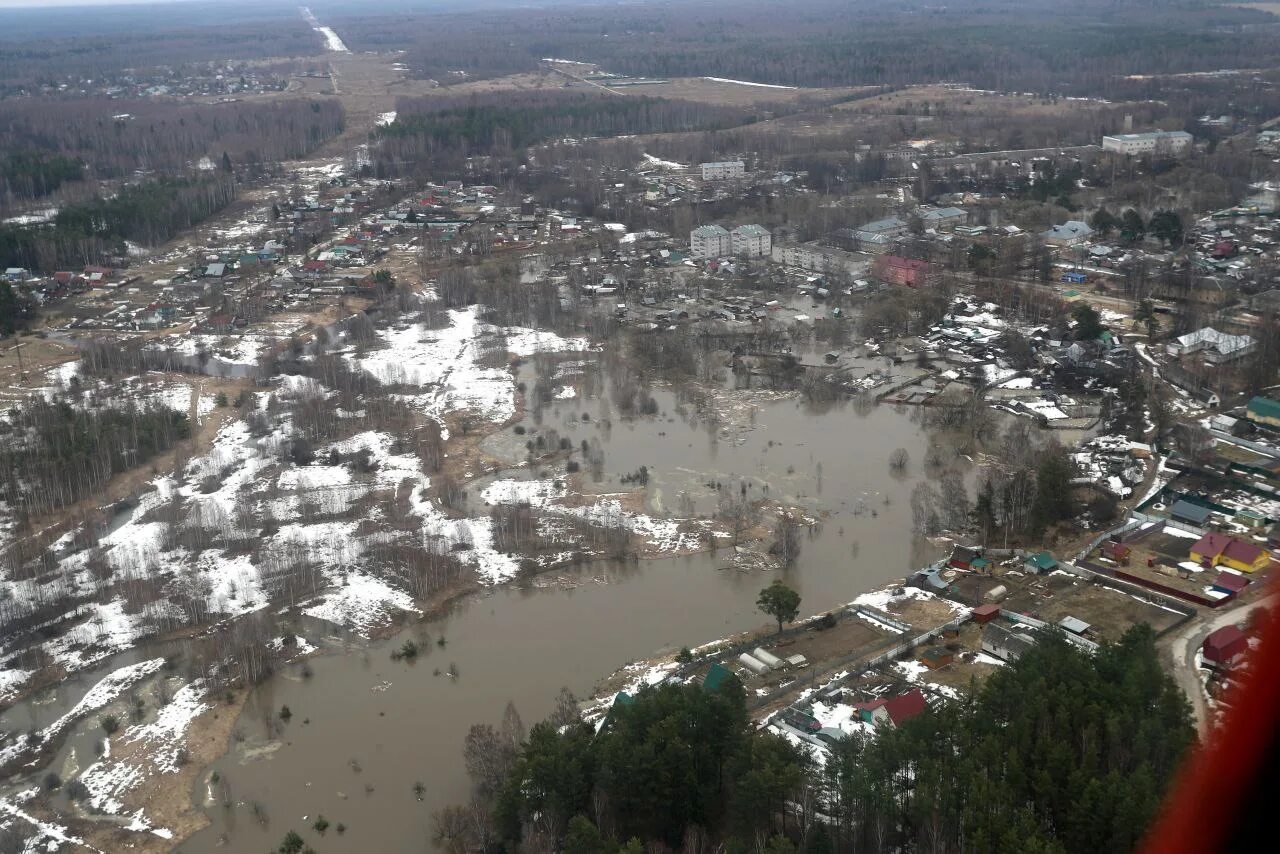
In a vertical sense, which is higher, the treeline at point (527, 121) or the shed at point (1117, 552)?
the treeline at point (527, 121)

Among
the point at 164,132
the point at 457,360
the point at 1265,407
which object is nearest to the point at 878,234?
the point at 457,360

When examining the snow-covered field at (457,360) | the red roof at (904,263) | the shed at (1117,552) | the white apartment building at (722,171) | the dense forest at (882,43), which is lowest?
the snow-covered field at (457,360)

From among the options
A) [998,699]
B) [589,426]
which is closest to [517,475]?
[589,426]

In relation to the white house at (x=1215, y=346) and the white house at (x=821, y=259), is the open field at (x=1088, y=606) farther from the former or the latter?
the white house at (x=821, y=259)

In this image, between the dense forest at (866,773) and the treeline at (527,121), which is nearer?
the dense forest at (866,773)

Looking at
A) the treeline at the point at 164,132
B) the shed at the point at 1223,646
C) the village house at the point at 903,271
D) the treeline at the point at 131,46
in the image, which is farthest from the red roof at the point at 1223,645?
the treeline at the point at 131,46

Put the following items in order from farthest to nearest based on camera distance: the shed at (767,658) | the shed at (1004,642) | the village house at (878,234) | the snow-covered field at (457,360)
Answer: the village house at (878,234) → the snow-covered field at (457,360) → the shed at (767,658) → the shed at (1004,642)
